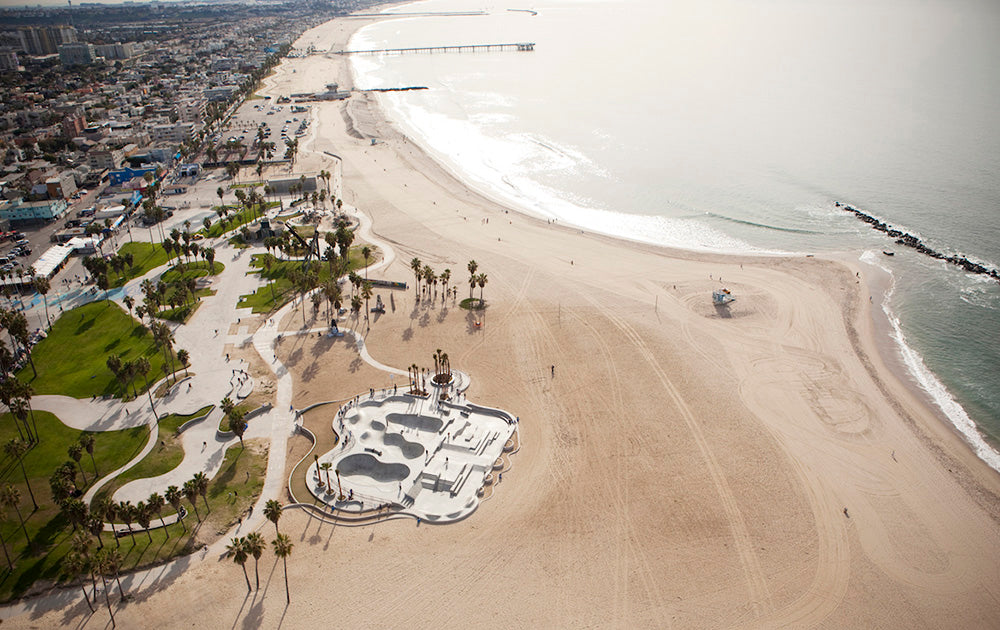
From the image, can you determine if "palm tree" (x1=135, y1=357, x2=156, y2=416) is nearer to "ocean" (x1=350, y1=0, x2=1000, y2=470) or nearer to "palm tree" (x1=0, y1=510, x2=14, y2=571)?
"palm tree" (x1=0, y1=510, x2=14, y2=571)

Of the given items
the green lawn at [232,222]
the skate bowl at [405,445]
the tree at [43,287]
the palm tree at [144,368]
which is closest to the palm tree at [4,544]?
the palm tree at [144,368]

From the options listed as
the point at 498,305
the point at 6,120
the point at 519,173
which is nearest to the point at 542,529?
the point at 498,305

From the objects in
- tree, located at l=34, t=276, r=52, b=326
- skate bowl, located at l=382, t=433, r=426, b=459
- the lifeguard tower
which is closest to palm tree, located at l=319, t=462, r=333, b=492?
skate bowl, located at l=382, t=433, r=426, b=459

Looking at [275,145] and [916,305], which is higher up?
[916,305]

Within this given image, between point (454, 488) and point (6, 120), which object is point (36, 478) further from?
point (6, 120)

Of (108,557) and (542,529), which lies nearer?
(108,557)

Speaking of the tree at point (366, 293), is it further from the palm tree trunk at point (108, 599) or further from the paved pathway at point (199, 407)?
the palm tree trunk at point (108, 599)

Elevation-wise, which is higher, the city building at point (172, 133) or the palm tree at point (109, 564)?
the palm tree at point (109, 564)
